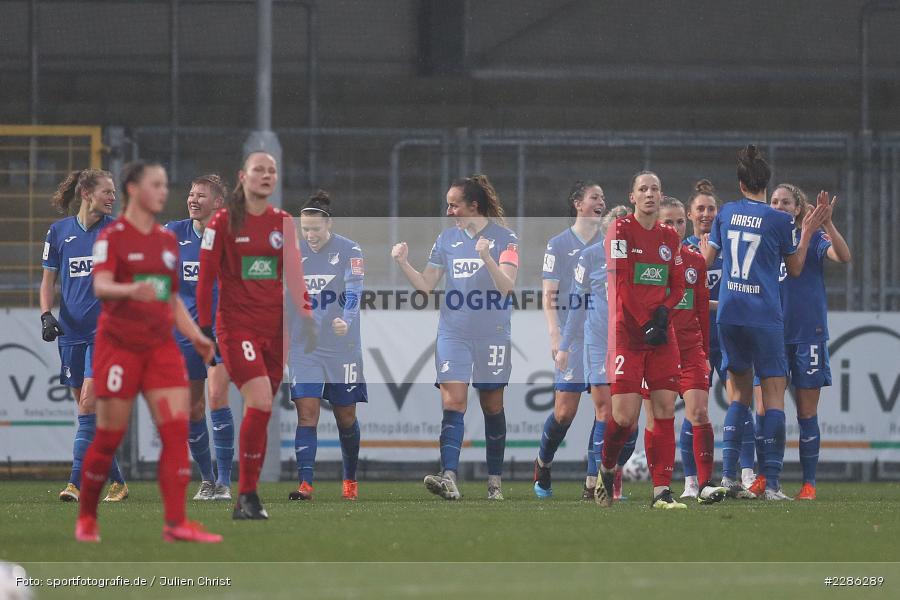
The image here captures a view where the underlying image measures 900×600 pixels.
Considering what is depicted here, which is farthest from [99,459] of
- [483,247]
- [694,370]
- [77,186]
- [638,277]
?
[694,370]

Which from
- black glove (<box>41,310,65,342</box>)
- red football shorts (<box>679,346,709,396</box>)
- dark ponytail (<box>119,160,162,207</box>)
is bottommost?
red football shorts (<box>679,346,709,396</box>)

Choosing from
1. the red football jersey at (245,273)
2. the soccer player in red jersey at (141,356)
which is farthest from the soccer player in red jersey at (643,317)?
the soccer player in red jersey at (141,356)

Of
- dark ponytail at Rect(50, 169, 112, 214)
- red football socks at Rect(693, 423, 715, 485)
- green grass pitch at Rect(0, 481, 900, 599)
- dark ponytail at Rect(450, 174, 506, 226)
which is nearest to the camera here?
green grass pitch at Rect(0, 481, 900, 599)

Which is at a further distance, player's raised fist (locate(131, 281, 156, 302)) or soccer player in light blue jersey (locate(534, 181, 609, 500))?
soccer player in light blue jersey (locate(534, 181, 609, 500))

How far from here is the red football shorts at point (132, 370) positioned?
7.14 meters

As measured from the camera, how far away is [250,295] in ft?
28.0

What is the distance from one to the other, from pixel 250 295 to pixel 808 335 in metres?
4.63

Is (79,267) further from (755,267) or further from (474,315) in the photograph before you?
(755,267)

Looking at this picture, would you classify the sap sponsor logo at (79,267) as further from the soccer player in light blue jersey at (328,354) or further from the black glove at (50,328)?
the soccer player in light blue jersey at (328,354)

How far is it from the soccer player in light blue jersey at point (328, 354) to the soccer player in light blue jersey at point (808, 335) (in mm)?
3083

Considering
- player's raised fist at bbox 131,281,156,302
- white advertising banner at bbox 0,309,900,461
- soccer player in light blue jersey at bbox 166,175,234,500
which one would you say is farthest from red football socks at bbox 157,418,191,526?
white advertising banner at bbox 0,309,900,461

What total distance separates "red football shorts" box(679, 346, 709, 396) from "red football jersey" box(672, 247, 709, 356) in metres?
0.04

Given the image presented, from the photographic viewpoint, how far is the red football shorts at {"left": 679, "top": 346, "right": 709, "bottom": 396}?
10.6 metres

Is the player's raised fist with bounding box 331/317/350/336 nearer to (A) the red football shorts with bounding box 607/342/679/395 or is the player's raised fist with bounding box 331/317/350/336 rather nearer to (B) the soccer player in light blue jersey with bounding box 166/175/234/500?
(B) the soccer player in light blue jersey with bounding box 166/175/234/500
